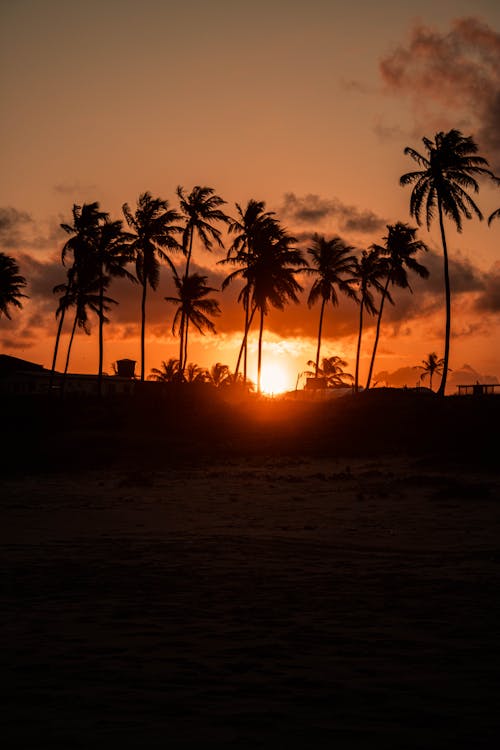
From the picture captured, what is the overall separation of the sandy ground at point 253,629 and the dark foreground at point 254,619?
2 cm

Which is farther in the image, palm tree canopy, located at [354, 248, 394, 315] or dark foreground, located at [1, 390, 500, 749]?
palm tree canopy, located at [354, 248, 394, 315]

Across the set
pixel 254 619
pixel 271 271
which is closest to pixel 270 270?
pixel 271 271

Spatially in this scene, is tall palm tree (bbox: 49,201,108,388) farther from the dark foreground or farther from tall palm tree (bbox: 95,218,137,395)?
the dark foreground

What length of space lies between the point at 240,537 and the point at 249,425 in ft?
80.9

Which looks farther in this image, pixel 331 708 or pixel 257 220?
pixel 257 220

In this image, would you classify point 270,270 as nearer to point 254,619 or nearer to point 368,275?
point 368,275

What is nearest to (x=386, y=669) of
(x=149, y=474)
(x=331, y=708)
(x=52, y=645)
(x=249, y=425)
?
(x=331, y=708)

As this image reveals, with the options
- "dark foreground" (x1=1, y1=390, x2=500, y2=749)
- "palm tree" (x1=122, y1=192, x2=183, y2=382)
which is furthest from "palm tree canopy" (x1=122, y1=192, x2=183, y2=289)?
"dark foreground" (x1=1, y1=390, x2=500, y2=749)

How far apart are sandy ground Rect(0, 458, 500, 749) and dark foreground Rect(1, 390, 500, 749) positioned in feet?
0.07

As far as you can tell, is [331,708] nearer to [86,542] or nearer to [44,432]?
[86,542]

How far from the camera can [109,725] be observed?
4.95m

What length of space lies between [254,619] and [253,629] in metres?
0.39

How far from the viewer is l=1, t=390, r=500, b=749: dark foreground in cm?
503

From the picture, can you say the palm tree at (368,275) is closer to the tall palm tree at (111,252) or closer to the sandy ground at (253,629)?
the tall palm tree at (111,252)
